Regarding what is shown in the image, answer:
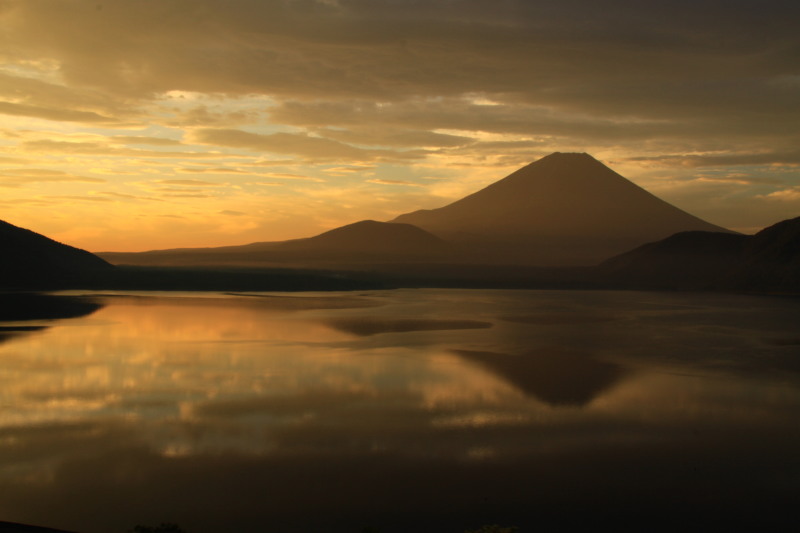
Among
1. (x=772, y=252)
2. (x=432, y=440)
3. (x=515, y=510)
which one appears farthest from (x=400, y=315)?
(x=772, y=252)

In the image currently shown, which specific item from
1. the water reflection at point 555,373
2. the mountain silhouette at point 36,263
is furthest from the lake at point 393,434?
the mountain silhouette at point 36,263

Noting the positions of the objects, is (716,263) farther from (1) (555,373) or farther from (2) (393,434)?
(2) (393,434)

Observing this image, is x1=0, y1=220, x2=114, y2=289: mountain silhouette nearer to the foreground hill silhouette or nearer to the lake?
the lake

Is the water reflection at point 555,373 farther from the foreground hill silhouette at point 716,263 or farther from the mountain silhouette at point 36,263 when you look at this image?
the foreground hill silhouette at point 716,263

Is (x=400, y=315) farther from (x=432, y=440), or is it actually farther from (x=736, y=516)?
(x=736, y=516)

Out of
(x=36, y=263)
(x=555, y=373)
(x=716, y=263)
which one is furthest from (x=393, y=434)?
(x=716, y=263)

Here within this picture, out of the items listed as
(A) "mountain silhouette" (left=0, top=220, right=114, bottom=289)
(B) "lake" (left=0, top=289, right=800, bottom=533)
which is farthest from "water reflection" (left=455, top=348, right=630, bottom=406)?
(A) "mountain silhouette" (left=0, top=220, right=114, bottom=289)

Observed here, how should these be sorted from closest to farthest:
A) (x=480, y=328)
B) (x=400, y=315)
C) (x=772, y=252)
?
(x=480, y=328) < (x=400, y=315) < (x=772, y=252)
